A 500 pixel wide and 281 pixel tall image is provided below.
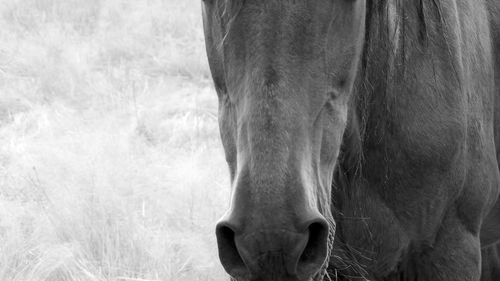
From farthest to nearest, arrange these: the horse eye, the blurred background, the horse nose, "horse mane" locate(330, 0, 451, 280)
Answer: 1. the blurred background
2. "horse mane" locate(330, 0, 451, 280)
3. the horse eye
4. the horse nose

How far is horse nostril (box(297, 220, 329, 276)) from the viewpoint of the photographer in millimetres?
1473

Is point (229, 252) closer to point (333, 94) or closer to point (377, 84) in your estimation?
point (333, 94)

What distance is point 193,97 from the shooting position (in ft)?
20.6

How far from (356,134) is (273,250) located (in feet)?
2.38

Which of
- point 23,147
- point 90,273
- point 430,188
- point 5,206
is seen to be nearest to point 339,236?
point 430,188

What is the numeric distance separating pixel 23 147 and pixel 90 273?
1953mm

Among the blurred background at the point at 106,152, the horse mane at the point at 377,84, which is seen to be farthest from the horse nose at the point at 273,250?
the blurred background at the point at 106,152

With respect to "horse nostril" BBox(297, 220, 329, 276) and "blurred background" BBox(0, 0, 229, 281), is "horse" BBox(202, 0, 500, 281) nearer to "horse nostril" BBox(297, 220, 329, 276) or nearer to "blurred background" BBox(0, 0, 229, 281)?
"horse nostril" BBox(297, 220, 329, 276)

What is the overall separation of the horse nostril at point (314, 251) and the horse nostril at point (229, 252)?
4.7 inches

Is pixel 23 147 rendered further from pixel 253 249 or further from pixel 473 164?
pixel 253 249

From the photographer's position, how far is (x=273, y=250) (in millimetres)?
1431

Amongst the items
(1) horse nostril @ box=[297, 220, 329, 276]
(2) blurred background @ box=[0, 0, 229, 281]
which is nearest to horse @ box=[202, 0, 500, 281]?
(1) horse nostril @ box=[297, 220, 329, 276]

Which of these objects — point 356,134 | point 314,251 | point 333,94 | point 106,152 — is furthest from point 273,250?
point 106,152

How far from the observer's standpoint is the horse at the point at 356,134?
57.0 inches
